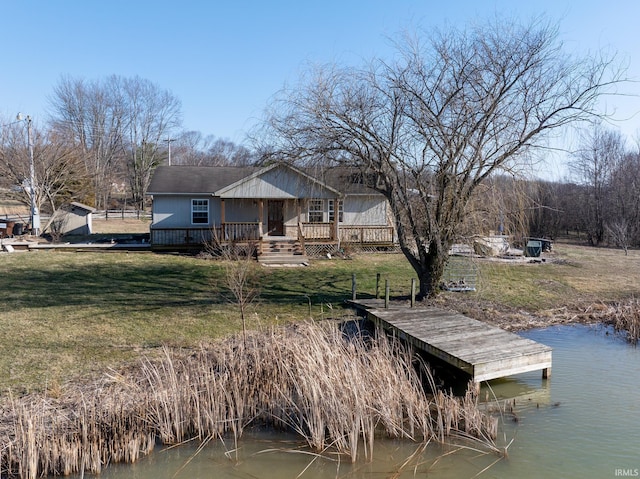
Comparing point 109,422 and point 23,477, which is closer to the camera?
point 23,477

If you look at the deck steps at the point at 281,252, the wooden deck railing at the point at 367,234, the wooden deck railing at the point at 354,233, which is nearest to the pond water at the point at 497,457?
the deck steps at the point at 281,252

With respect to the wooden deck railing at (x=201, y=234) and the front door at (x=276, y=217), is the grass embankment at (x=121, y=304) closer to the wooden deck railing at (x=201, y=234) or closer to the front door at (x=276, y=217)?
the wooden deck railing at (x=201, y=234)

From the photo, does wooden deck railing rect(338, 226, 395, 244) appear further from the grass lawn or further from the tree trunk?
the tree trunk

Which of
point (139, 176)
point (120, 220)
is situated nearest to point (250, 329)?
point (120, 220)

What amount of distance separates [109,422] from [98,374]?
5.85 feet

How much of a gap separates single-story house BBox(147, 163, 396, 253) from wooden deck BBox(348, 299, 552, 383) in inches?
430

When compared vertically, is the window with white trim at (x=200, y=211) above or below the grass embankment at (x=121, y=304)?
above

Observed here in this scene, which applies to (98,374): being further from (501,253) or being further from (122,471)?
(501,253)

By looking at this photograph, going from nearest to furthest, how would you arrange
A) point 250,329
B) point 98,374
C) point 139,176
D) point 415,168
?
point 98,374 → point 250,329 → point 415,168 → point 139,176

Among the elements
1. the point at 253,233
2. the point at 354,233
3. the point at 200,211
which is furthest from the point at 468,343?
the point at 200,211

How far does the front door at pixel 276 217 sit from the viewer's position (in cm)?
2331

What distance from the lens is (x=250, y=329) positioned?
9398 mm

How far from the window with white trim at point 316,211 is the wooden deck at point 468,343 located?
1397cm

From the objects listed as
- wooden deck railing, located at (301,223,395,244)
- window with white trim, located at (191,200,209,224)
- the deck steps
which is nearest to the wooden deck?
the deck steps
